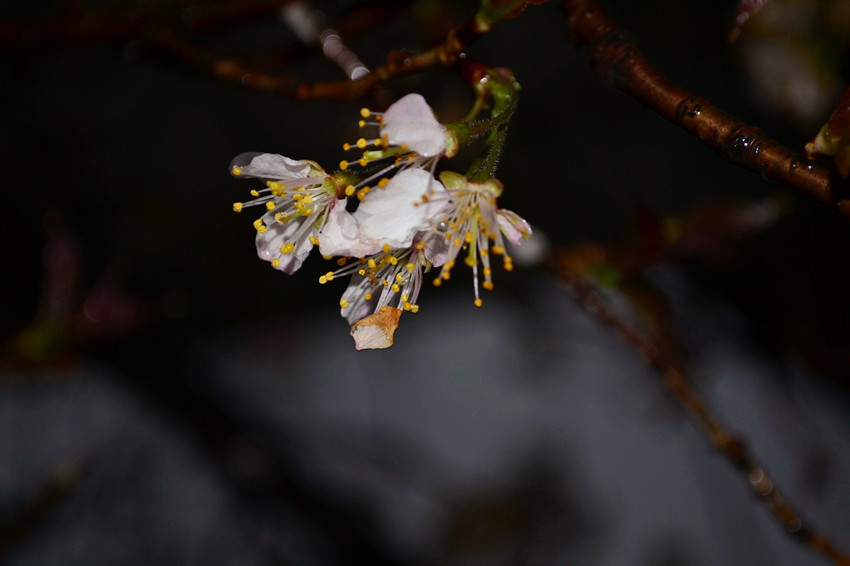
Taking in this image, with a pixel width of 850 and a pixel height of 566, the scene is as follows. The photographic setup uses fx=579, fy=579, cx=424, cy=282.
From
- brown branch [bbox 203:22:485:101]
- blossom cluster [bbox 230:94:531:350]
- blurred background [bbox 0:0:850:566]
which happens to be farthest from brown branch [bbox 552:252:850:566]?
blurred background [bbox 0:0:850:566]

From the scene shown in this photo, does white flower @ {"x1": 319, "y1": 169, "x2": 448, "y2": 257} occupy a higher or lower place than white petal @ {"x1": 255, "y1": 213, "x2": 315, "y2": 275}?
higher

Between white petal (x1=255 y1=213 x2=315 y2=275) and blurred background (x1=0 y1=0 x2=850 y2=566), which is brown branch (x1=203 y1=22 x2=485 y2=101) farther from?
blurred background (x1=0 y1=0 x2=850 y2=566)

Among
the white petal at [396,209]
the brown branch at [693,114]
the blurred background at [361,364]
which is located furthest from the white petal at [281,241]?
the blurred background at [361,364]

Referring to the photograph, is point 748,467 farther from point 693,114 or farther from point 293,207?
point 293,207

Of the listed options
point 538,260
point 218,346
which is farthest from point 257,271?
point 538,260

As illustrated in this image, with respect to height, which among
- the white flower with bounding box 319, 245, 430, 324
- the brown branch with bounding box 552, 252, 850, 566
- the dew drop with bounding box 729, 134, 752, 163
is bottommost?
the brown branch with bounding box 552, 252, 850, 566

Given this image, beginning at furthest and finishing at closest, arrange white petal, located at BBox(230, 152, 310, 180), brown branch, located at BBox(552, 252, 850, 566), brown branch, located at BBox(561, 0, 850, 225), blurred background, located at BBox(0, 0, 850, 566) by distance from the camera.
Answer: blurred background, located at BBox(0, 0, 850, 566), brown branch, located at BBox(552, 252, 850, 566), white petal, located at BBox(230, 152, 310, 180), brown branch, located at BBox(561, 0, 850, 225)

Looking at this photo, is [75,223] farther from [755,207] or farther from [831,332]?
[831,332]

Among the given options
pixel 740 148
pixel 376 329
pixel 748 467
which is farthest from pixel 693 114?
pixel 748 467
